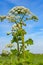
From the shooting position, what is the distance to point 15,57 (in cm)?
823

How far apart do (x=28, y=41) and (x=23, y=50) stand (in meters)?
0.35

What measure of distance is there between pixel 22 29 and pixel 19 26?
5.8 inches

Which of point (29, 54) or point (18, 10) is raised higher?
point (18, 10)

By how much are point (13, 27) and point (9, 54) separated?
693 millimetres

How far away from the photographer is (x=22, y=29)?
8008 millimetres

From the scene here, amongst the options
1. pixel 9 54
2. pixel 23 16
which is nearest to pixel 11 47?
pixel 9 54

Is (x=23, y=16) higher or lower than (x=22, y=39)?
higher

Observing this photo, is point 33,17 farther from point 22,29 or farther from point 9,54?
point 9,54

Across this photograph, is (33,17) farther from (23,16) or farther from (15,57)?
(15,57)

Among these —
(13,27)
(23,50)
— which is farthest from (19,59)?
(13,27)

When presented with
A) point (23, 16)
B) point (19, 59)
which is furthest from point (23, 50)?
point (23, 16)

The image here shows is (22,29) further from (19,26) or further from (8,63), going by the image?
(8,63)

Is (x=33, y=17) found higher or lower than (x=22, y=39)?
higher

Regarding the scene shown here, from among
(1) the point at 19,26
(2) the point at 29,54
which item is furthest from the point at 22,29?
(2) the point at 29,54
